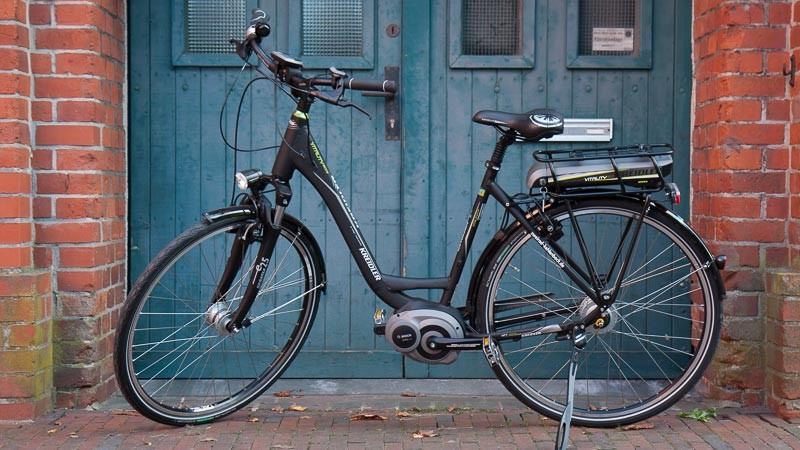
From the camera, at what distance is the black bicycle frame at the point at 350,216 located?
4094 millimetres

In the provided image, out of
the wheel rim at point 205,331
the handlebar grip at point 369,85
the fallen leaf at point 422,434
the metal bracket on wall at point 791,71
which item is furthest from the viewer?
the wheel rim at point 205,331

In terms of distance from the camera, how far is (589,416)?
4.19m

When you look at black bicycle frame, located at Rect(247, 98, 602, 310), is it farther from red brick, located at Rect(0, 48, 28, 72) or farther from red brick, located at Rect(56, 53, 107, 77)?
red brick, located at Rect(0, 48, 28, 72)

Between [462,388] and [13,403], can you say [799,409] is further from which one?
[13,403]

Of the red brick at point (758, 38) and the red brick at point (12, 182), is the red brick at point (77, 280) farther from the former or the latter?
the red brick at point (758, 38)

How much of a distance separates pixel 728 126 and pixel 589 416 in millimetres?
1451


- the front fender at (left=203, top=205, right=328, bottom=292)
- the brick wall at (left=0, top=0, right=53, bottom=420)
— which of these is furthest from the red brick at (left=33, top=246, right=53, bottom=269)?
the front fender at (left=203, top=205, right=328, bottom=292)

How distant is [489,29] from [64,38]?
1.99 meters

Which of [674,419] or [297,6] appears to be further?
[297,6]

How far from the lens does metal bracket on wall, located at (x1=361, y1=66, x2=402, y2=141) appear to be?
496 centimetres

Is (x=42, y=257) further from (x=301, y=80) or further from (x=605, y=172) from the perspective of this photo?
(x=605, y=172)

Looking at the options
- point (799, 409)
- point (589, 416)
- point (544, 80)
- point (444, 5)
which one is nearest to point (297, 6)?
point (444, 5)

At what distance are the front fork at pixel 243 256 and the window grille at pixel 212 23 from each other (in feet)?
3.86

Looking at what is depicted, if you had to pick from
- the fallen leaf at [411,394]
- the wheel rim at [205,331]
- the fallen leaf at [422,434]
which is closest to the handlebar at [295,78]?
the wheel rim at [205,331]
